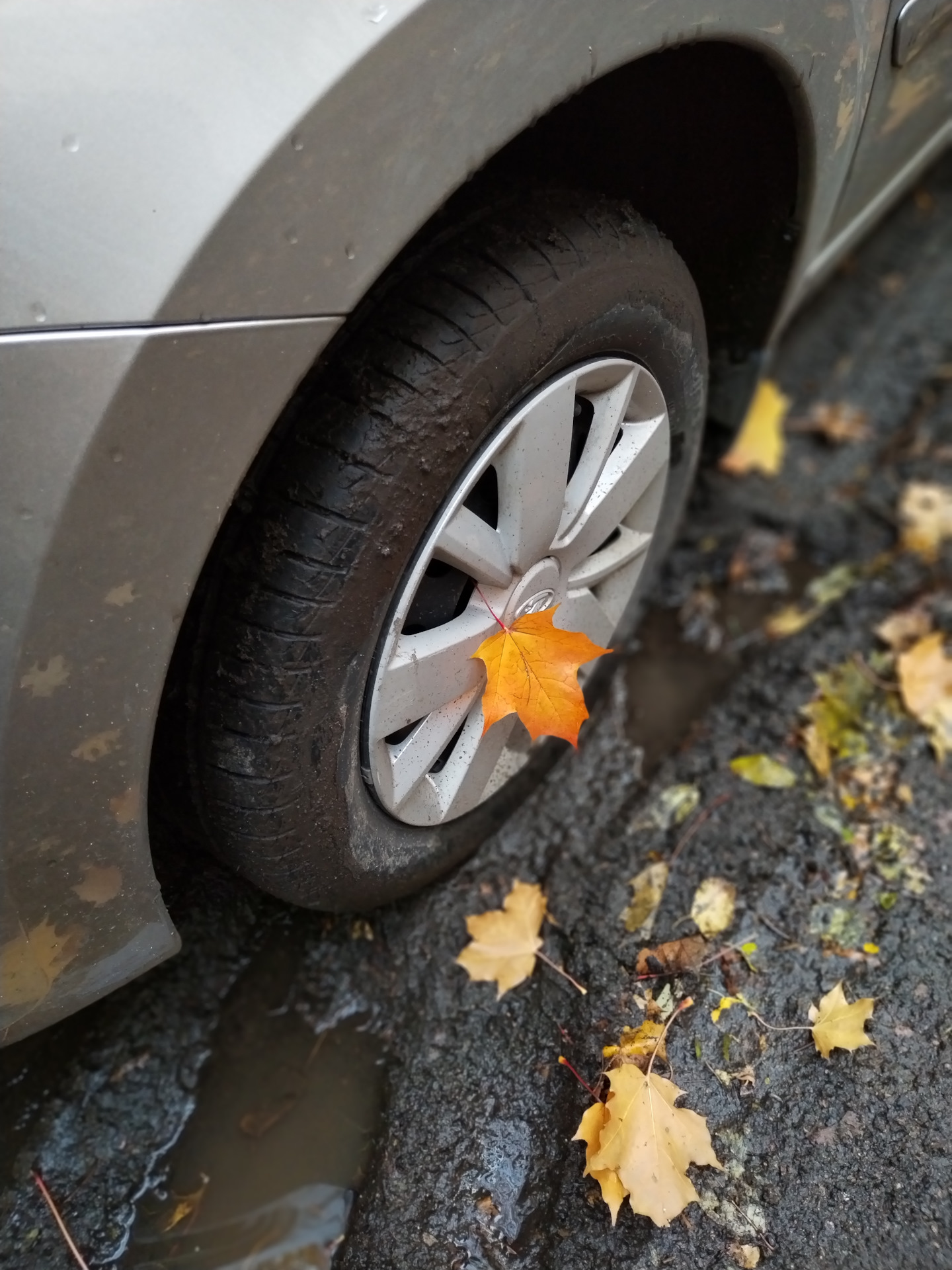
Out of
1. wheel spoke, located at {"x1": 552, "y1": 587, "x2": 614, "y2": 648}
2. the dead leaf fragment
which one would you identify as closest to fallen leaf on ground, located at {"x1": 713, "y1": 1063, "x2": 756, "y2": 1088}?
wheel spoke, located at {"x1": 552, "y1": 587, "x2": 614, "y2": 648}

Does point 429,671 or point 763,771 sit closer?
point 429,671

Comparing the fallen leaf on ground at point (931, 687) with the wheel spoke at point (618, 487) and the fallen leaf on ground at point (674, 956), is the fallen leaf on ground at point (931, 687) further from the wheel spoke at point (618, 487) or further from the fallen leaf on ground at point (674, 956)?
the wheel spoke at point (618, 487)

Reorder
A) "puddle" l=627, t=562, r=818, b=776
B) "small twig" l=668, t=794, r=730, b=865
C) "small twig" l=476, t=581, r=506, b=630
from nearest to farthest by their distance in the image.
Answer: "small twig" l=476, t=581, r=506, b=630
"small twig" l=668, t=794, r=730, b=865
"puddle" l=627, t=562, r=818, b=776

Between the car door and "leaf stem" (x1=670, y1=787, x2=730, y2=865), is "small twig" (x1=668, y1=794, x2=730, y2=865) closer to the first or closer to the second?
"leaf stem" (x1=670, y1=787, x2=730, y2=865)

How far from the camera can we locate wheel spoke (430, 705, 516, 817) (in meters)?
1.46

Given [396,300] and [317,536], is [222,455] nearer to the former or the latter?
[317,536]

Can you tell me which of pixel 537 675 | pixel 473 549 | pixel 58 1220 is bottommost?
pixel 58 1220

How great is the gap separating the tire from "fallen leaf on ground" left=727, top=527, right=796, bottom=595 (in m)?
1.04

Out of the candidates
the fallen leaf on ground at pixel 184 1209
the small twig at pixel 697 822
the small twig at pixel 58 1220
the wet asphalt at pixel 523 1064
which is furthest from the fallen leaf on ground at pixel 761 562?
the small twig at pixel 58 1220

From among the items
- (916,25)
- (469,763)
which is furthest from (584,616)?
(916,25)

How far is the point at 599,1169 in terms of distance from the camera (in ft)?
4.25

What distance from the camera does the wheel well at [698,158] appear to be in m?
1.33

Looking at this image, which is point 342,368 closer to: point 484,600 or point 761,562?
point 484,600

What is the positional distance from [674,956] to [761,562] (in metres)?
1.11
